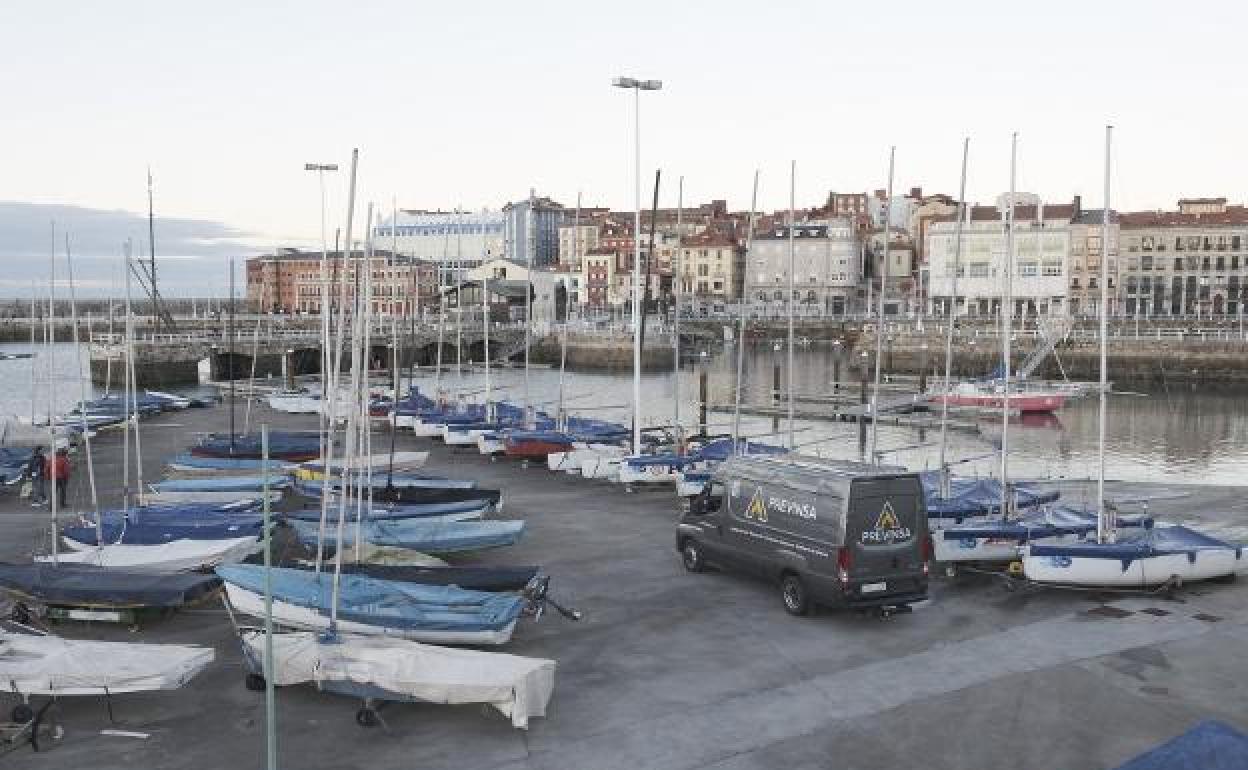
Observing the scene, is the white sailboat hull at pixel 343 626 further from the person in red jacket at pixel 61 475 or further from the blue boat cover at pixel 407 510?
the person in red jacket at pixel 61 475

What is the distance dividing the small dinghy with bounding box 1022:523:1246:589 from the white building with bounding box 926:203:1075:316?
10016 cm

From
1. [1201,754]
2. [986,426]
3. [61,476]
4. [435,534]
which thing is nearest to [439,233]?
[986,426]

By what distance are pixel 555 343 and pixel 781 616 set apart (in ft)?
263

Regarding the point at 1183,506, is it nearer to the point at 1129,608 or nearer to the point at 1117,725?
the point at 1129,608

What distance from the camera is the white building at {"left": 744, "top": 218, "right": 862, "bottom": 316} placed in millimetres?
138000

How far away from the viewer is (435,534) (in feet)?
65.1

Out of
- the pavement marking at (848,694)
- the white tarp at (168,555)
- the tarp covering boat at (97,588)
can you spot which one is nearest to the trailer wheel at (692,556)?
the pavement marking at (848,694)

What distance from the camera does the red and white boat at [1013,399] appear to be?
57.8 meters

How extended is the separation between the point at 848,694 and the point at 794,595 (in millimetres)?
3281

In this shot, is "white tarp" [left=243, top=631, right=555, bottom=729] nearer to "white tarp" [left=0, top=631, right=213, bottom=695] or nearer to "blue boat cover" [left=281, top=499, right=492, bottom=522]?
"white tarp" [left=0, top=631, right=213, bottom=695]

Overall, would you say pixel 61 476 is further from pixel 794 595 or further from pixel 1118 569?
pixel 1118 569

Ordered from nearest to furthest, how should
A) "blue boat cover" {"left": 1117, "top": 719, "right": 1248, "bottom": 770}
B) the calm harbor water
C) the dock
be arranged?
1. "blue boat cover" {"left": 1117, "top": 719, "right": 1248, "bottom": 770}
2. the dock
3. the calm harbor water

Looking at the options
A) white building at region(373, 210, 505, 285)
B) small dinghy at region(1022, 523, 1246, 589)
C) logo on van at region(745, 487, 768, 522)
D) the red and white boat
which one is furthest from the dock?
white building at region(373, 210, 505, 285)

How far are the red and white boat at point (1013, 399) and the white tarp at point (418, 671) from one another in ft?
158
